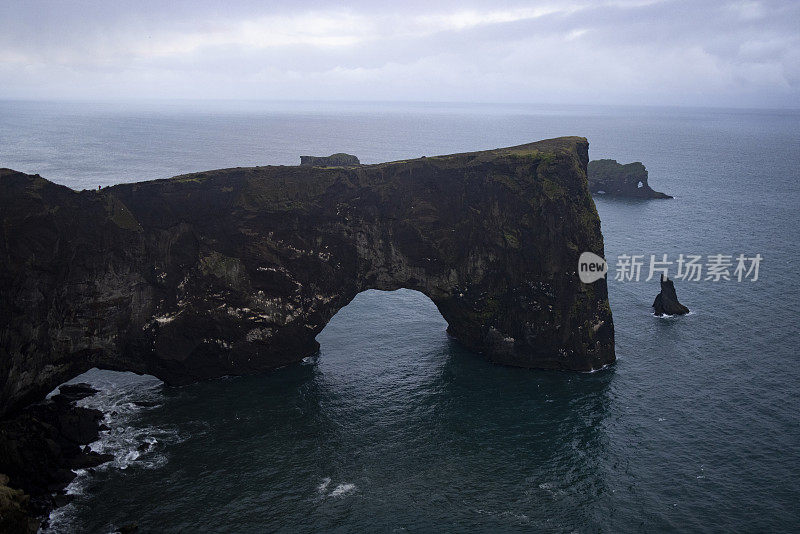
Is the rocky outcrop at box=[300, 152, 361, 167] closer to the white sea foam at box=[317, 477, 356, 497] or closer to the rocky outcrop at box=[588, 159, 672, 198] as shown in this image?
the rocky outcrop at box=[588, 159, 672, 198]

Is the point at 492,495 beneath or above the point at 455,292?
beneath

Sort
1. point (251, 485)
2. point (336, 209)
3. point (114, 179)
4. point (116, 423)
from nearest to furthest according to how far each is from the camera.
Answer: point (251, 485) < point (116, 423) < point (336, 209) < point (114, 179)

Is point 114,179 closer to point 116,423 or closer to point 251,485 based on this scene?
point 116,423

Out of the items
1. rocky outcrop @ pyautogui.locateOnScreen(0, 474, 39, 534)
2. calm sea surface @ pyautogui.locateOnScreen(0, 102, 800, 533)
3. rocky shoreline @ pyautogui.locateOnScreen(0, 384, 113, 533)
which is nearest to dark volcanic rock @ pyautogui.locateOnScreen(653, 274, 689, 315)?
calm sea surface @ pyautogui.locateOnScreen(0, 102, 800, 533)

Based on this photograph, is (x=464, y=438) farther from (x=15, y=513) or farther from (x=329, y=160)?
(x=329, y=160)

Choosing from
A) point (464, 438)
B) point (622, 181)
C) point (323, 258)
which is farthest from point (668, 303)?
point (622, 181)

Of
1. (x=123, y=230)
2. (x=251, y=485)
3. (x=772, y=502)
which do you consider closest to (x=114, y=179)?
(x=123, y=230)

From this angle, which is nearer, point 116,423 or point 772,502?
point 772,502

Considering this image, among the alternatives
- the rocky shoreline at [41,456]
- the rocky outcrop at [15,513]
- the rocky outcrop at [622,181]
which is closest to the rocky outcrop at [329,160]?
the rocky shoreline at [41,456]

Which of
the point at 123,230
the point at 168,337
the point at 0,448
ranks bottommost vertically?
the point at 0,448
